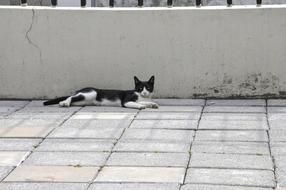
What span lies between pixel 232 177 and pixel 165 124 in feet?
6.50

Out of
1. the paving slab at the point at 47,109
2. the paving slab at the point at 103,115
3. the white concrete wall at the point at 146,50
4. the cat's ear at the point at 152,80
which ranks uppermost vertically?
the white concrete wall at the point at 146,50

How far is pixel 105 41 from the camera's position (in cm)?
848

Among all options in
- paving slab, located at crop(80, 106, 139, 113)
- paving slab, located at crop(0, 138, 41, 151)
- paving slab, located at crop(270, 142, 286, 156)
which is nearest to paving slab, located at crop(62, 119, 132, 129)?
paving slab, located at crop(80, 106, 139, 113)

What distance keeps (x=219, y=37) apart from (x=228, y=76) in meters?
0.51

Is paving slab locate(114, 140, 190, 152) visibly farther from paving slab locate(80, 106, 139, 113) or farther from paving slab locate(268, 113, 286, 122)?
paving slab locate(80, 106, 139, 113)

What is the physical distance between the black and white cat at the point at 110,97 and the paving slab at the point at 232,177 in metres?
2.82

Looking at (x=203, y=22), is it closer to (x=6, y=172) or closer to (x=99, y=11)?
(x=99, y=11)

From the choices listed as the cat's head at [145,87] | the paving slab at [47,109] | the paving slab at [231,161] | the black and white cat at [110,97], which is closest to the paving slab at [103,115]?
the paving slab at [47,109]

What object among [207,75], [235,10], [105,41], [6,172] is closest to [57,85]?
[105,41]

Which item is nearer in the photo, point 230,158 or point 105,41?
point 230,158

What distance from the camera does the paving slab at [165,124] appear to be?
692cm

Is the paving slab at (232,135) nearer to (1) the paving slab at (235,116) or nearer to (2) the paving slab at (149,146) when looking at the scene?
(2) the paving slab at (149,146)

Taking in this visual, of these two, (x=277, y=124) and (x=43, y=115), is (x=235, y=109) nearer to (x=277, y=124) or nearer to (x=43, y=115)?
(x=277, y=124)

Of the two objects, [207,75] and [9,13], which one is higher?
[9,13]
